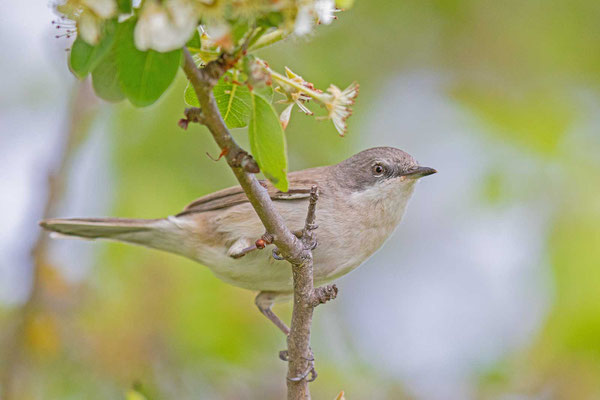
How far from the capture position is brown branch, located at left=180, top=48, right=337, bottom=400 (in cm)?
257

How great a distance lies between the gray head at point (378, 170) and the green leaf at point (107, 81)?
2773 mm

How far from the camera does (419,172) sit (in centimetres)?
512

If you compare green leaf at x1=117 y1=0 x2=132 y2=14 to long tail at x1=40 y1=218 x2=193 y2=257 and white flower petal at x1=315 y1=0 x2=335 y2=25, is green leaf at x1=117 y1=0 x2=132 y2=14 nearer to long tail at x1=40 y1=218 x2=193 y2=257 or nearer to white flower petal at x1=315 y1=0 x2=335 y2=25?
white flower petal at x1=315 y1=0 x2=335 y2=25

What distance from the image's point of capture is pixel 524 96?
8.70m

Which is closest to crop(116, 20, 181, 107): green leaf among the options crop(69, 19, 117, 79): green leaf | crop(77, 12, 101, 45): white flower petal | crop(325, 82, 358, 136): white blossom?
crop(69, 19, 117, 79): green leaf

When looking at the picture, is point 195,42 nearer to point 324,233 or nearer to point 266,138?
point 266,138

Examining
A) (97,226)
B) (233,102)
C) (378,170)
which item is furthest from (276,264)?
(233,102)

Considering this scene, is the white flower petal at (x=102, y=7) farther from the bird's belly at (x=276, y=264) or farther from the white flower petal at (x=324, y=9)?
the bird's belly at (x=276, y=264)

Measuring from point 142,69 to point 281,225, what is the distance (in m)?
1.06

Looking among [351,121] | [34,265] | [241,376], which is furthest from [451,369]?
[34,265]

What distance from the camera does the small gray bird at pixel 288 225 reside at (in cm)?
488

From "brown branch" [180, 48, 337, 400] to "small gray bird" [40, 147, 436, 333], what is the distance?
91 cm

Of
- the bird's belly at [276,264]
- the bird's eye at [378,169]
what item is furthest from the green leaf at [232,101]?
the bird's eye at [378,169]

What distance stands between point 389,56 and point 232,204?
4.84 meters
